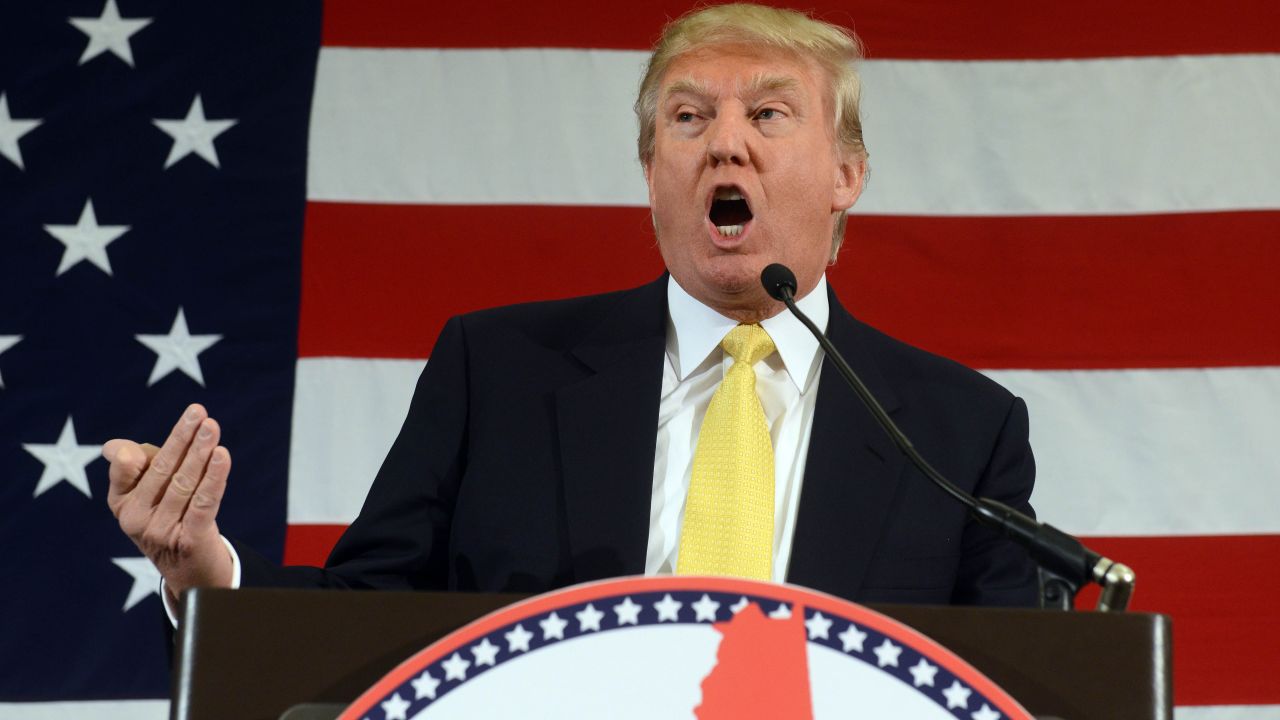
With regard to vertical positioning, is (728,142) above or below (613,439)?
above

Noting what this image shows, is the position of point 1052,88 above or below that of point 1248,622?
above

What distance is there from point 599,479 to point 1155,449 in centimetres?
134

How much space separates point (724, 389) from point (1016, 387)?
1090 mm

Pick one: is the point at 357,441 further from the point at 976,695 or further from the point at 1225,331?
the point at 976,695

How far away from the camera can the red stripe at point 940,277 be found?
2.23 meters

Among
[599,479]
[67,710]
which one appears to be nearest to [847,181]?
[599,479]

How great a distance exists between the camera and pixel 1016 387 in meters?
2.22

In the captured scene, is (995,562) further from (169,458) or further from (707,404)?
(169,458)

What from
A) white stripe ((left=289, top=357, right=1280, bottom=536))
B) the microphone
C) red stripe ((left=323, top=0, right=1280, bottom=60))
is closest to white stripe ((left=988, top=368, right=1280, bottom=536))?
white stripe ((left=289, top=357, right=1280, bottom=536))

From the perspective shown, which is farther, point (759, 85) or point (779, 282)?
point (759, 85)

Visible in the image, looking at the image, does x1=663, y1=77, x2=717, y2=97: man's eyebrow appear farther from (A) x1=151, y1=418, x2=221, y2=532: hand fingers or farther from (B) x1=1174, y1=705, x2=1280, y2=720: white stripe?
(B) x1=1174, y1=705, x2=1280, y2=720: white stripe

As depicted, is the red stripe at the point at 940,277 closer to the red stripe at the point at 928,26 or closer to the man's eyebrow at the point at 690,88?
the red stripe at the point at 928,26

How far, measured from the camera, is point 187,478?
86 cm

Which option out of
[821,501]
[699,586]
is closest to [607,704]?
[699,586]
